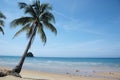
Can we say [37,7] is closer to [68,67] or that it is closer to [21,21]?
[21,21]

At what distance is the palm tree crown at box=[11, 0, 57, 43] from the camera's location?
1630 centimetres

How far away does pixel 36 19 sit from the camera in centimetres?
1628

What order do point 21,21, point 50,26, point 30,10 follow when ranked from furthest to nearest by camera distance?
1. point 50,26
2. point 21,21
3. point 30,10

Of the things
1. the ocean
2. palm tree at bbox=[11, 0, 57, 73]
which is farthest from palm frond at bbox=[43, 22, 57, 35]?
the ocean

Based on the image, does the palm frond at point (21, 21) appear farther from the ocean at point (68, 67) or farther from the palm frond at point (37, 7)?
the ocean at point (68, 67)

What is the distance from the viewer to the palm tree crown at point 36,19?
16.3 metres

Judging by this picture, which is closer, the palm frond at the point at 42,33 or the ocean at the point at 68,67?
the palm frond at the point at 42,33

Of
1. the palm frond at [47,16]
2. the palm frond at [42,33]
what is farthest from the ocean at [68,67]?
the palm frond at [47,16]

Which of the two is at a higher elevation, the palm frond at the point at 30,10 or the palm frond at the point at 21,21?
the palm frond at the point at 30,10

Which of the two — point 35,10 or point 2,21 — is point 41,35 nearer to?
point 35,10

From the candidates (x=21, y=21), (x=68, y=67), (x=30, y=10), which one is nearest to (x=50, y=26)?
(x=30, y=10)

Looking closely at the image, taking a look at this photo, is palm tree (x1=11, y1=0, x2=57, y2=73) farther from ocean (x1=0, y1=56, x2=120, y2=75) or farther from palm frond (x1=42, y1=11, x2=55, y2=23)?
ocean (x1=0, y1=56, x2=120, y2=75)

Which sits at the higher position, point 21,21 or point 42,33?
point 21,21

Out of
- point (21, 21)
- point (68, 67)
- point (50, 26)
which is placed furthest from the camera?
point (68, 67)
